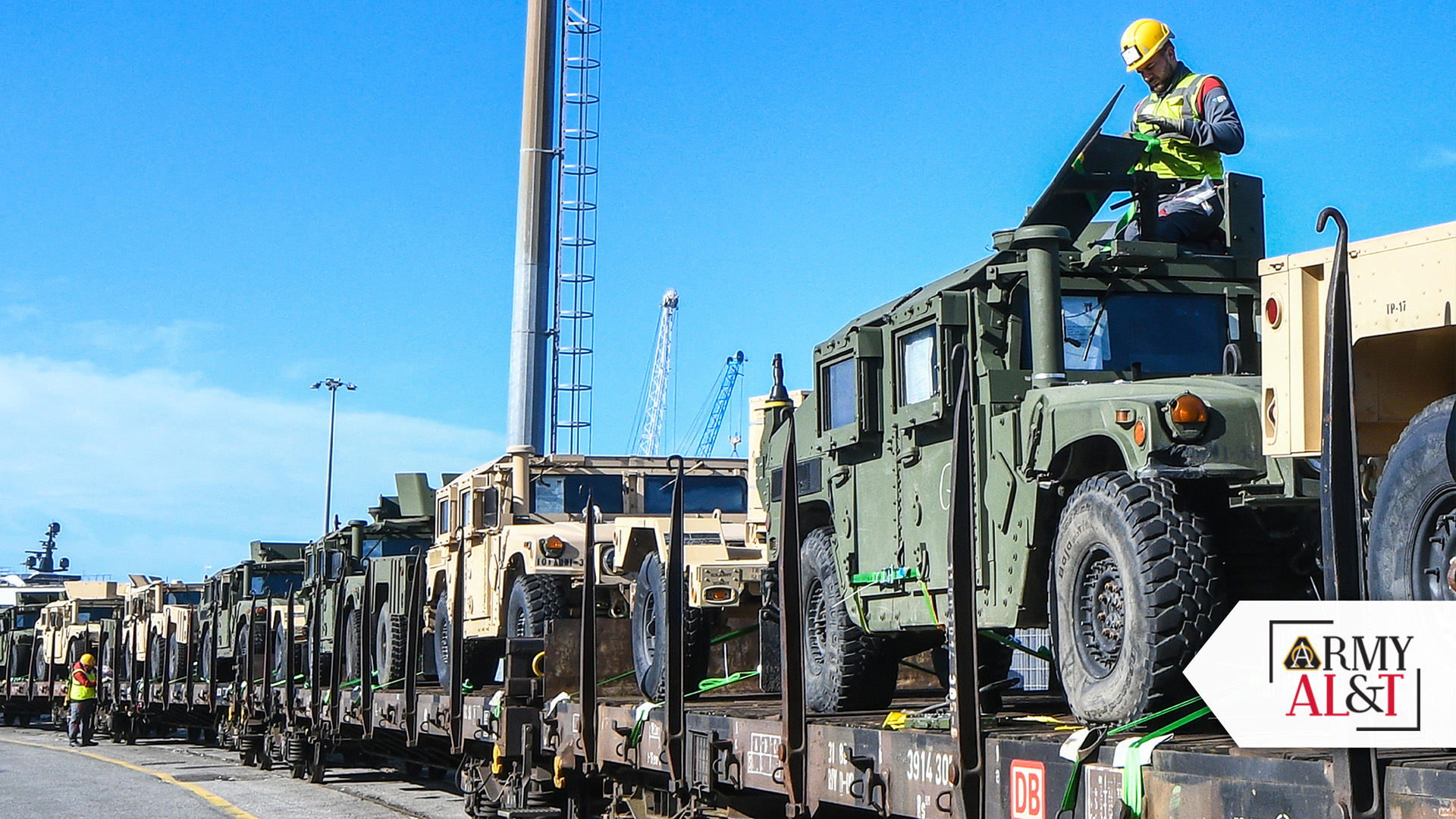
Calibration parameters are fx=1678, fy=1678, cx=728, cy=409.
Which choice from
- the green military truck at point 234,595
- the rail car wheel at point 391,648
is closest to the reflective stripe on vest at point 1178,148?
the rail car wheel at point 391,648

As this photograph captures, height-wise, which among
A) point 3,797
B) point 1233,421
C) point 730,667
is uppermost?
point 1233,421

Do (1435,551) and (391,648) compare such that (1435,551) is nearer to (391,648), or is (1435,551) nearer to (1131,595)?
(1131,595)

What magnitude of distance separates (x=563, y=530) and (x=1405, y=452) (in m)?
10.7

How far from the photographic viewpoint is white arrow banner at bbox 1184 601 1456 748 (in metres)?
3.76

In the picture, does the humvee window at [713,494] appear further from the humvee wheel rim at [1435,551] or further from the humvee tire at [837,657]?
the humvee wheel rim at [1435,551]

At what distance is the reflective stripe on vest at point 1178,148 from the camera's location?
7.55m

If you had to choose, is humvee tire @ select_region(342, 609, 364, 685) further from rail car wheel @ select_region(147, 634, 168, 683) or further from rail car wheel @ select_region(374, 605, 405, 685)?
rail car wheel @ select_region(147, 634, 168, 683)

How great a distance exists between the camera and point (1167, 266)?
7.23 meters

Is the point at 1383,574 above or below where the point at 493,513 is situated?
below

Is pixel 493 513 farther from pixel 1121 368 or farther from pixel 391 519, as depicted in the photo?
pixel 1121 368

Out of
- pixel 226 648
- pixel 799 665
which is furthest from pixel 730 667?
pixel 226 648

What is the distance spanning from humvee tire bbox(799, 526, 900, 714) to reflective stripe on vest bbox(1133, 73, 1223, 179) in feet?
7.91

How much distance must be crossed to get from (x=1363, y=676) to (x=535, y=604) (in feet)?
33.3

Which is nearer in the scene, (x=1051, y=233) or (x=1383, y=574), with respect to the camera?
(x=1383, y=574)
